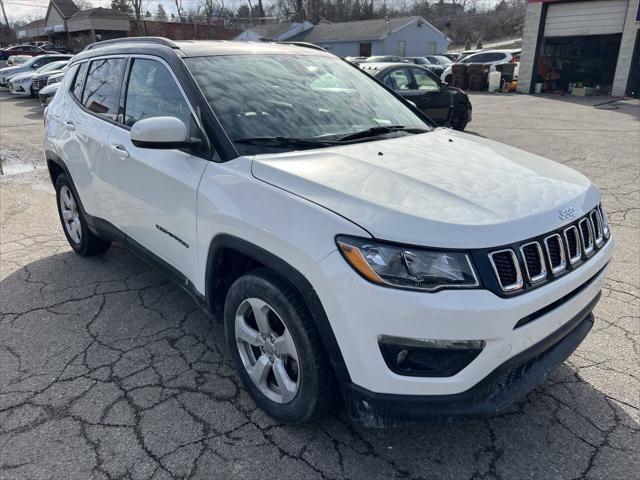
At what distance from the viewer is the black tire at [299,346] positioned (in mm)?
2213

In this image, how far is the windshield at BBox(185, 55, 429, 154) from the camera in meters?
2.79

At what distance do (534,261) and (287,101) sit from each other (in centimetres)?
170

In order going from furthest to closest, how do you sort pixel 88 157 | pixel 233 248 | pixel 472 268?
pixel 88 157, pixel 233 248, pixel 472 268

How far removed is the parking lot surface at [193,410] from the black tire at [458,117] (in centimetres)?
692

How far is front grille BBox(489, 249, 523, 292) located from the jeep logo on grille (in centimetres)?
43

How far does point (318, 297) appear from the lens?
2078mm

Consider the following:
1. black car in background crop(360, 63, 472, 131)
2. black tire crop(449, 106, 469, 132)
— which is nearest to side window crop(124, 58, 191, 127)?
Answer: black car in background crop(360, 63, 472, 131)

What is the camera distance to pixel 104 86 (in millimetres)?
3896

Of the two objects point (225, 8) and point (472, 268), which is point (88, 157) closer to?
point (472, 268)

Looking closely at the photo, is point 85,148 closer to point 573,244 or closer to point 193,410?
point 193,410

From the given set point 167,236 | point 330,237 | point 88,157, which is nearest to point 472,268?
point 330,237

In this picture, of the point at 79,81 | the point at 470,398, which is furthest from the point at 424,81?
the point at 470,398

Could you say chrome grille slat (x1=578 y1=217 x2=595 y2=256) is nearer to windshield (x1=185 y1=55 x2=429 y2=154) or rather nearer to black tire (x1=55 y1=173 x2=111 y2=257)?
windshield (x1=185 y1=55 x2=429 y2=154)

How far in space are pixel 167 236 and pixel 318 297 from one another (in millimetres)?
1417
